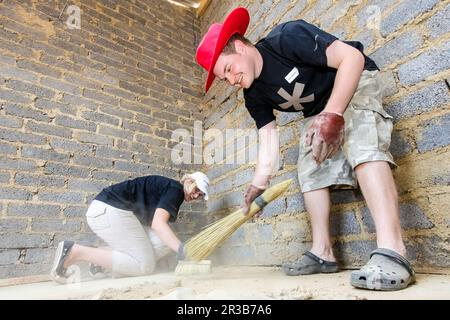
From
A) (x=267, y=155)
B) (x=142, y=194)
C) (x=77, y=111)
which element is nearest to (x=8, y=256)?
(x=142, y=194)

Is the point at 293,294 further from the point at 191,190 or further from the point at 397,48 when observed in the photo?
the point at 191,190

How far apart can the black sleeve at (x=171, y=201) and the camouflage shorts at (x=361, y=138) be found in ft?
2.82

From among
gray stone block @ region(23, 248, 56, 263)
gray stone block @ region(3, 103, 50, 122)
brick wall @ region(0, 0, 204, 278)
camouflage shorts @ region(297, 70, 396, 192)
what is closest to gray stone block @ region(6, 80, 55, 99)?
brick wall @ region(0, 0, 204, 278)

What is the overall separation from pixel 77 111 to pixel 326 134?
210 centimetres

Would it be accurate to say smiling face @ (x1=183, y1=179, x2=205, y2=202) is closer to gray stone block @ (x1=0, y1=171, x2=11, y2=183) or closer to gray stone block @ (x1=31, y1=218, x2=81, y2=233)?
gray stone block @ (x1=31, y1=218, x2=81, y2=233)

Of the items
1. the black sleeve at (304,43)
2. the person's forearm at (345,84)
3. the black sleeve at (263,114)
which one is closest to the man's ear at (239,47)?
the black sleeve at (304,43)

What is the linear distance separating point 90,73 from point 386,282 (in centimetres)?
256

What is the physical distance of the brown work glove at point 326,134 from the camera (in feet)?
3.18

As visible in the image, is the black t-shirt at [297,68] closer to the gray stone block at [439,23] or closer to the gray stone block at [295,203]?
the gray stone block at [439,23]

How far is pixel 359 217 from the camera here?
1.43 meters

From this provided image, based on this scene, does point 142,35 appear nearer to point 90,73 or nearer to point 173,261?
point 90,73

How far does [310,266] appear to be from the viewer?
1303mm

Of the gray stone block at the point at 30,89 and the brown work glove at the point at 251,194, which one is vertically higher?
the gray stone block at the point at 30,89
